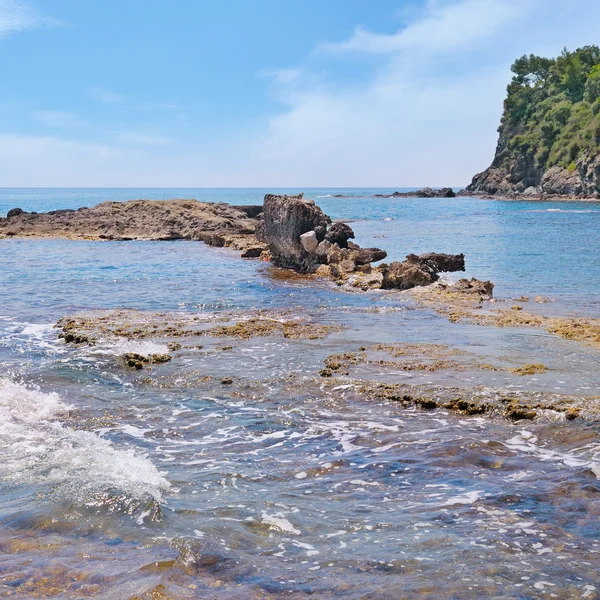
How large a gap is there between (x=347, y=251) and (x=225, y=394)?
59.3 ft

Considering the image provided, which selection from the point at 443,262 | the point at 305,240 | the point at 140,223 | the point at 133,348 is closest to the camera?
the point at 133,348

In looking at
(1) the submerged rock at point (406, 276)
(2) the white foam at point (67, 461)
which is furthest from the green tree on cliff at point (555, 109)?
(2) the white foam at point (67, 461)

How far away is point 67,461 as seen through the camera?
25.8ft

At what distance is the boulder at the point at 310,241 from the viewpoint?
29219 millimetres

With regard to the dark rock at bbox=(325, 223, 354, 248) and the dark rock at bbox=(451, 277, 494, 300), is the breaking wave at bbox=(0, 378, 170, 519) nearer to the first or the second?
the dark rock at bbox=(451, 277, 494, 300)

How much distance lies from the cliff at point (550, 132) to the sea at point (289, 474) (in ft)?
325

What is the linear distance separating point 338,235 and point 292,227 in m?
2.48

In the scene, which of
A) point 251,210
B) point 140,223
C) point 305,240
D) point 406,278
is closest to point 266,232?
point 305,240

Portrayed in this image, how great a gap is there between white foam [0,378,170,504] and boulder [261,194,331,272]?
20.2 m

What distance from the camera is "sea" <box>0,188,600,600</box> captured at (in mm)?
5359

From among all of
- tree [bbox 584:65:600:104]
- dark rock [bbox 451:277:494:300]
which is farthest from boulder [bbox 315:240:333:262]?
tree [bbox 584:65:600:104]

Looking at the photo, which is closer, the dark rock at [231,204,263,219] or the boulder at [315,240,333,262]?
the boulder at [315,240,333,262]

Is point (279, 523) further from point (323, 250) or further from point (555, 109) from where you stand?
point (555, 109)

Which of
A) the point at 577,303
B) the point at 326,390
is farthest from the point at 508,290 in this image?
the point at 326,390
